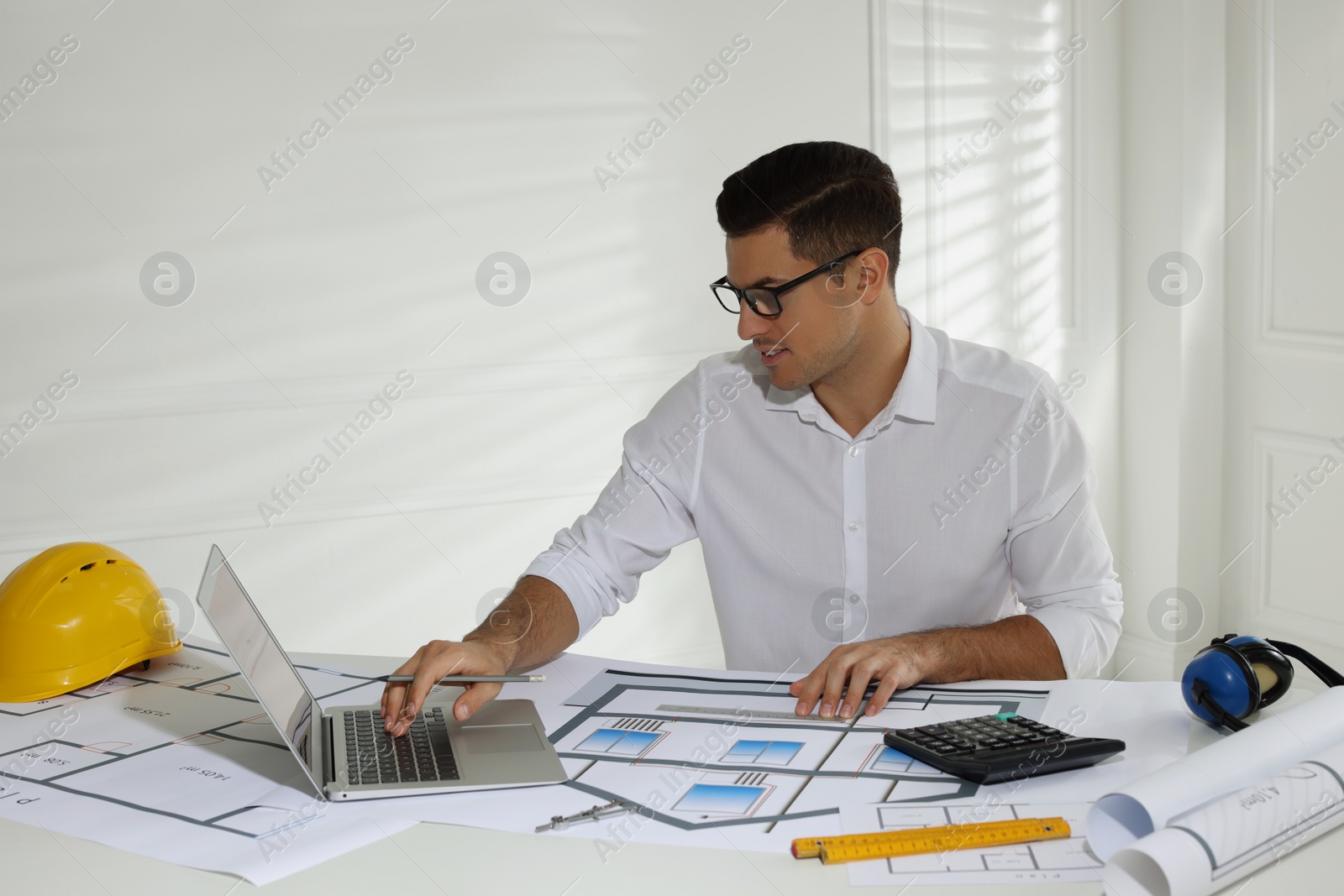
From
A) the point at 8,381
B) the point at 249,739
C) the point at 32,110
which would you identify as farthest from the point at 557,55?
the point at 249,739

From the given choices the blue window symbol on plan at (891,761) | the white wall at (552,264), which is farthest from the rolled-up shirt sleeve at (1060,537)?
the white wall at (552,264)

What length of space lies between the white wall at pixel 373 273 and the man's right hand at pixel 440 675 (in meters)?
1.82

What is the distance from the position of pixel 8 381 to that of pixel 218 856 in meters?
2.31

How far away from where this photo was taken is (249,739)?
4.85 feet

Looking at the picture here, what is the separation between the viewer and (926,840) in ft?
3.60

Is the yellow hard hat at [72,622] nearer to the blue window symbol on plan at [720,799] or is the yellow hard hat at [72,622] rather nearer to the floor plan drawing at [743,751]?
the floor plan drawing at [743,751]

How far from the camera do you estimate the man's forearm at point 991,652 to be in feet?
5.23

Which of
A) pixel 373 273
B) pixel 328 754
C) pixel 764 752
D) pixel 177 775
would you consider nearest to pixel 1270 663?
pixel 764 752

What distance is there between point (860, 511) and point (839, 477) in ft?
0.24

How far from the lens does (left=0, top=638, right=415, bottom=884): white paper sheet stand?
3.84 ft

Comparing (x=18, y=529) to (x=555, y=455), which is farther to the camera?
(x=555, y=455)

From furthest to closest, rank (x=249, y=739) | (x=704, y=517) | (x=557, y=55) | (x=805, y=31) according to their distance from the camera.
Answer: (x=805, y=31) < (x=557, y=55) < (x=704, y=517) < (x=249, y=739)

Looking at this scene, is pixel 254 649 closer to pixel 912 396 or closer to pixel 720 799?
pixel 720 799

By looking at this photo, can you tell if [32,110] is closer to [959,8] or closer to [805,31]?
[805,31]
